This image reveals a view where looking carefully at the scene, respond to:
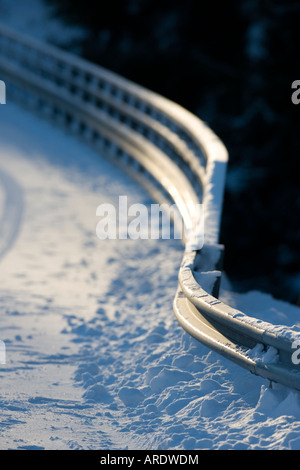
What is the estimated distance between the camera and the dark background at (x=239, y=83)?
701 inches

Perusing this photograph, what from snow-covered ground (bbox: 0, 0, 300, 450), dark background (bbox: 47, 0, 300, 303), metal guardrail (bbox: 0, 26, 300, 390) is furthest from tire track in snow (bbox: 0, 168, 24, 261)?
dark background (bbox: 47, 0, 300, 303)

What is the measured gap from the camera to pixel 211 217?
697 cm

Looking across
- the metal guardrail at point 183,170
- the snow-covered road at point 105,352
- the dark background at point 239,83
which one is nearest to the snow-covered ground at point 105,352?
the snow-covered road at point 105,352

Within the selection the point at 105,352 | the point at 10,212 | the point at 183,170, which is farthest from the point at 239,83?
the point at 105,352

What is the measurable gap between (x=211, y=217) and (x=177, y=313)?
5.66 feet

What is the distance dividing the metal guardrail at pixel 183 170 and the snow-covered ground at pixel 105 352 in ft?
1.07

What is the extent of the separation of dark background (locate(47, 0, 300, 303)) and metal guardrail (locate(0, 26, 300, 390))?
3.11 metres

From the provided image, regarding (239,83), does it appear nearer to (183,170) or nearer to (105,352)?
(183,170)

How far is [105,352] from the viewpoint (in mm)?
6277

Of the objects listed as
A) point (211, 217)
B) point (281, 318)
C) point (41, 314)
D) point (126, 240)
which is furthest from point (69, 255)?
point (281, 318)

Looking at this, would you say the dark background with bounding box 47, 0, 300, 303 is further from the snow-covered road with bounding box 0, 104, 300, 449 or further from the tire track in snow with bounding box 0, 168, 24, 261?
the snow-covered road with bounding box 0, 104, 300, 449

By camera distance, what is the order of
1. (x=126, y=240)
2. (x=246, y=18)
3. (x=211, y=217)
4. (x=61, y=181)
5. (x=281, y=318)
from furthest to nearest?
1. (x=246, y=18)
2. (x=61, y=181)
3. (x=126, y=240)
4. (x=211, y=217)
5. (x=281, y=318)

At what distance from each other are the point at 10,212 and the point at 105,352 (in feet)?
13.8
